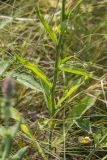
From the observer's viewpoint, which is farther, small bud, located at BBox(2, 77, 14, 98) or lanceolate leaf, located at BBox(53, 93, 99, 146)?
lanceolate leaf, located at BBox(53, 93, 99, 146)

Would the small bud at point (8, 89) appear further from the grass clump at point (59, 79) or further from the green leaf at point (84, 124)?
the green leaf at point (84, 124)

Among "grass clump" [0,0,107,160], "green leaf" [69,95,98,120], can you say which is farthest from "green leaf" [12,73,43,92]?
"green leaf" [69,95,98,120]

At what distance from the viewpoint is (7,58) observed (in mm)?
1441

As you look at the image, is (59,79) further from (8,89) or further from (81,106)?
(8,89)

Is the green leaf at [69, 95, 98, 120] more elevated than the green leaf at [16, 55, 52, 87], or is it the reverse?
the green leaf at [16, 55, 52, 87]

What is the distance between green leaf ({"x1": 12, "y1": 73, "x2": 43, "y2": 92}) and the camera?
4.20 feet

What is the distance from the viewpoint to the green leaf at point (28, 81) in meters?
1.28

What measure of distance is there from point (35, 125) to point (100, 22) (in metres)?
0.85

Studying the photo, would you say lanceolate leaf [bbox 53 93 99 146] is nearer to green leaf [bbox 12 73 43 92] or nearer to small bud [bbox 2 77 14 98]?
green leaf [bbox 12 73 43 92]

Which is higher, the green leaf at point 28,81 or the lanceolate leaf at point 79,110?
the green leaf at point 28,81

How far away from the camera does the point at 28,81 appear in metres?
1.29

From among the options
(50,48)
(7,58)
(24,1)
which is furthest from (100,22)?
(7,58)

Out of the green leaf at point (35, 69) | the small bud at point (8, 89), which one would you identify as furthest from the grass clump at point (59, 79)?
the small bud at point (8, 89)

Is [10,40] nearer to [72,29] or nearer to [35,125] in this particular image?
[72,29]
